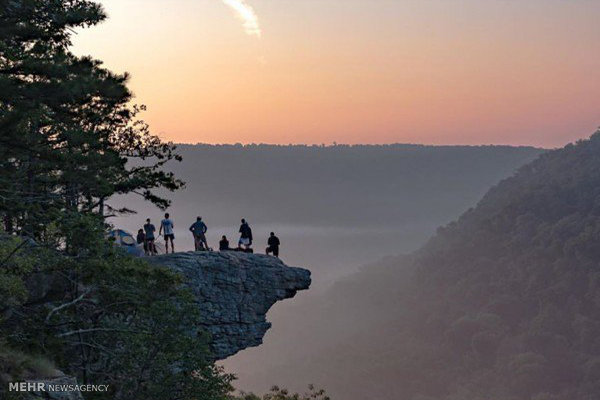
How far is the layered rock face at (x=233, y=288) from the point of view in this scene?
106 feet

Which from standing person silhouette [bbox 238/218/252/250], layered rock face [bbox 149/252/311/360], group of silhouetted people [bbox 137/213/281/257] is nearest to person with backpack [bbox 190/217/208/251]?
group of silhouetted people [bbox 137/213/281/257]

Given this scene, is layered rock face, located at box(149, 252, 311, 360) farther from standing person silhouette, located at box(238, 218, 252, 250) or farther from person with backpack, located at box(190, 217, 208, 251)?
person with backpack, located at box(190, 217, 208, 251)

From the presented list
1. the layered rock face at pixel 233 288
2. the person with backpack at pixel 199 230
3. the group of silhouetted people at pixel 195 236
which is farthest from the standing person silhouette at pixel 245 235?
the person with backpack at pixel 199 230

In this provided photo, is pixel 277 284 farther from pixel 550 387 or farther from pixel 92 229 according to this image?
pixel 550 387

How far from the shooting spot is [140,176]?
33.7 meters

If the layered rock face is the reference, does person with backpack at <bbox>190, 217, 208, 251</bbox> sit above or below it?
above

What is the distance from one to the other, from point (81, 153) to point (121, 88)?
301 cm

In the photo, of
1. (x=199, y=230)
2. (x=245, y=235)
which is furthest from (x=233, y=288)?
(x=199, y=230)

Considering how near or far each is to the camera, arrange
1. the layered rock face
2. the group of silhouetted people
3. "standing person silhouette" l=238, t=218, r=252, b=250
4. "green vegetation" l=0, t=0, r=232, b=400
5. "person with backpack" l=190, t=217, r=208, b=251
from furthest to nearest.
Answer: "standing person silhouette" l=238, t=218, r=252, b=250
"person with backpack" l=190, t=217, r=208, b=251
the group of silhouetted people
the layered rock face
"green vegetation" l=0, t=0, r=232, b=400

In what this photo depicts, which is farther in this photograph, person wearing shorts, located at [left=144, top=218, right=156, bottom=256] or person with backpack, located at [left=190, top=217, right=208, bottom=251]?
person with backpack, located at [left=190, top=217, right=208, bottom=251]

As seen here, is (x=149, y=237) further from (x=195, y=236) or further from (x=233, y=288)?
(x=233, y=288)

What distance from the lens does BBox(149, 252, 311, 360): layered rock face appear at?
3238cm

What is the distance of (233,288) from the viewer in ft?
110

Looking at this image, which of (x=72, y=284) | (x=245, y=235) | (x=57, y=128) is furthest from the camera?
(x=245, y=235)
